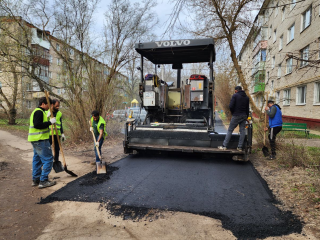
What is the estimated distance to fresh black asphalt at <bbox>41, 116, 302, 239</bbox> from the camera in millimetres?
2917

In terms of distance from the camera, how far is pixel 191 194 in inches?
149

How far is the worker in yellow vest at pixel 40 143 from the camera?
4156 mm

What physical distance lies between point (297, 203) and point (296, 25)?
1849cm

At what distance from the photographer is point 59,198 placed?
3.67 m

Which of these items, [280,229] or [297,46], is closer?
[280,229]

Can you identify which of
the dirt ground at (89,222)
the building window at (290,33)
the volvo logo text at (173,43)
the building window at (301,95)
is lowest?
the dirt ground at (89,222)

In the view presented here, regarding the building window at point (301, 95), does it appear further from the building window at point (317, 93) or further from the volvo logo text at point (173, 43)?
the volvo logo text at point (173, 43)

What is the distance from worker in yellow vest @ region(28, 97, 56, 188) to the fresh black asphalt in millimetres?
497

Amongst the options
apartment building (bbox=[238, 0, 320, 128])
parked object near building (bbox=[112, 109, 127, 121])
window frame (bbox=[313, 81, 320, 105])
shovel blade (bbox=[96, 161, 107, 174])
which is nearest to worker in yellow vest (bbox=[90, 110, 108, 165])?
shovel blade (bbox=[96, 161, 107, 174])

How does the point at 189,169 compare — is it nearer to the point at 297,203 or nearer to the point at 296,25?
the point at 297,203

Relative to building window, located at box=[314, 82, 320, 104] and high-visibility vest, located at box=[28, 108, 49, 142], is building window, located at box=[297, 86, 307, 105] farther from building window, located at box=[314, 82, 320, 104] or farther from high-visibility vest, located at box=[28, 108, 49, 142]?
high-visibility vest, located at box=[28, 108, 49, 142]

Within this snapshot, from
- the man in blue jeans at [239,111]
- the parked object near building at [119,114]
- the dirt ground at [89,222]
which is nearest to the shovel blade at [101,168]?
the dirt ground at [89,222]

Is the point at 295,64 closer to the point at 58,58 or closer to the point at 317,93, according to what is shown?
the point at 317,93

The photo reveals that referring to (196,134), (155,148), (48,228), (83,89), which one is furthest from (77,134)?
(48,228)
